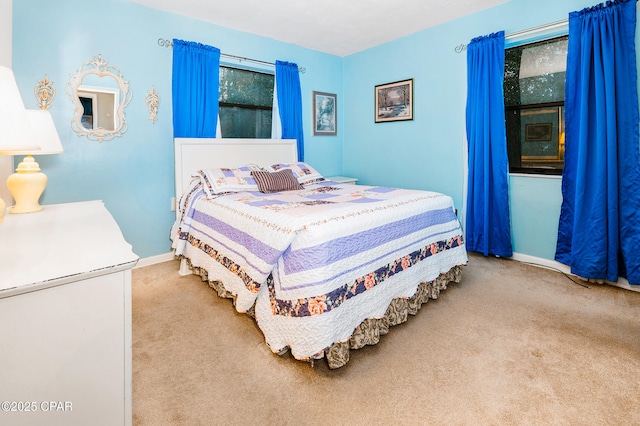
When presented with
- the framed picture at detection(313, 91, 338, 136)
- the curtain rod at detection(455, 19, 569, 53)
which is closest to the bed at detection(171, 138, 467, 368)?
the framed picture at detection(313, 91, 338, 136)

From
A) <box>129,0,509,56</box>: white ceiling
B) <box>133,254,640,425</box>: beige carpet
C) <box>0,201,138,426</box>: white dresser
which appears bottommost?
<box>133,254,640,425</box>: beige carpet

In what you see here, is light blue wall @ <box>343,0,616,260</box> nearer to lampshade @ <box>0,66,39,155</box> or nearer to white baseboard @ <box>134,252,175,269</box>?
white baseboard @ <box>134,252,175,269</box>

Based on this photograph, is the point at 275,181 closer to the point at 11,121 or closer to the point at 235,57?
the point at 235,57

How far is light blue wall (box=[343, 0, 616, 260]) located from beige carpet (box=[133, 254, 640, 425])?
971mm

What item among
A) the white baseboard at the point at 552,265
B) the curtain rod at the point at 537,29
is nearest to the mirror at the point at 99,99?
the curtain rod at the point at 537,29

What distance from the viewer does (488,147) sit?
335 cm

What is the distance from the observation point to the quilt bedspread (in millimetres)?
1675

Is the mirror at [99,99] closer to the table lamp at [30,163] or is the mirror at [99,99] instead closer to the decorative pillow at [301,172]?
the table lamp at [30,163]

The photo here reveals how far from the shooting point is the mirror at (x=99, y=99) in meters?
2.87

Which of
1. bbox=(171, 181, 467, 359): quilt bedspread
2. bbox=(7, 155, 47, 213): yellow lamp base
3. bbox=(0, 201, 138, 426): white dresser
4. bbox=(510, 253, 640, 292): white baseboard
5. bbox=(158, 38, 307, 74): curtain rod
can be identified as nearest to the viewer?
bbox=(0, 201, 138, 426): white dresser

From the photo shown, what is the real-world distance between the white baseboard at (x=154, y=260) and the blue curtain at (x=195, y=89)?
4.07ft

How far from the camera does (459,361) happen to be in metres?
1.77

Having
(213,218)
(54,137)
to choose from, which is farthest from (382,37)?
(54,137)

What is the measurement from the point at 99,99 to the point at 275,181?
5.60ft
